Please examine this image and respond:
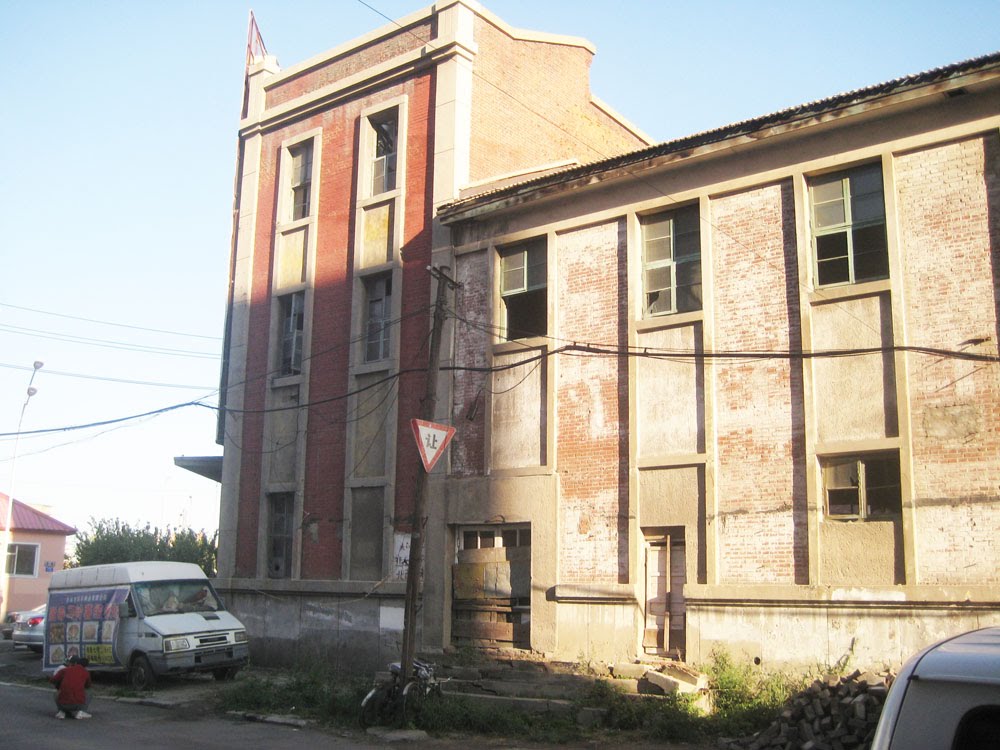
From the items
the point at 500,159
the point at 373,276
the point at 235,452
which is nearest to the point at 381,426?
the point at 373,276

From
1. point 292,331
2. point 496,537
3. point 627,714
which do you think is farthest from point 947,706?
point 292,331

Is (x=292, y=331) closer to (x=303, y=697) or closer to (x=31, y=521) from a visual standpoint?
(x=303, y=697)

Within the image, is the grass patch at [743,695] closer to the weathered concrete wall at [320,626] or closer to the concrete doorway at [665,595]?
the concrete doorway at [665,595]

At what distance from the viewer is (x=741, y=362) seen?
49.6 ft

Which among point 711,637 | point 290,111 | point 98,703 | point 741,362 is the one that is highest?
point 290,111

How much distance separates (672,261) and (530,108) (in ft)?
26.5

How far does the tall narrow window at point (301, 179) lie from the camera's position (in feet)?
77.6

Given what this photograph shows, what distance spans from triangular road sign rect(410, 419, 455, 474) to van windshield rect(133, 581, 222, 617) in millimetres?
7879

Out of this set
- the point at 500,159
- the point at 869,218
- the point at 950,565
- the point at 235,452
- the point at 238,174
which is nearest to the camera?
the point at 950,565

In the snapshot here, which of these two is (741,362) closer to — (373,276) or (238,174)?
(373,276)

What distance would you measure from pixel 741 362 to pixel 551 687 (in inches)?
224

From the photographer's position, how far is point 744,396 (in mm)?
14992

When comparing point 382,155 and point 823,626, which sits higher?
point 382,155

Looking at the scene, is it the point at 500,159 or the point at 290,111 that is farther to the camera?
the point at 290,111
